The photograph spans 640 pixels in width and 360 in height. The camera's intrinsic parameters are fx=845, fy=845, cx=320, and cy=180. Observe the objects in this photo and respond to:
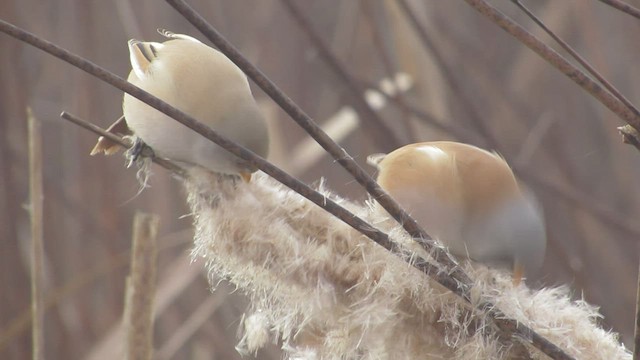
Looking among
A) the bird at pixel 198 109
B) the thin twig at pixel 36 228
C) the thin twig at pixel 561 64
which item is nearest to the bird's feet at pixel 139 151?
the bird at pixel 198 109

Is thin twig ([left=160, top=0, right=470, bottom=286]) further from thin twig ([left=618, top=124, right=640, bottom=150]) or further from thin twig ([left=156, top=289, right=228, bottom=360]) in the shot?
thin twig ([left=156, top=289, right=228, bottom=360])

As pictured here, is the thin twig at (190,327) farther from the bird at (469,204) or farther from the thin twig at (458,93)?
the bird at (469,204)

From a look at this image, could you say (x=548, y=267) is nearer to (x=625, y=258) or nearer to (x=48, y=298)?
(x=625, y=258)

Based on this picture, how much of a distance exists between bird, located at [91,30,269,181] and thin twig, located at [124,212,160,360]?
0.07 m

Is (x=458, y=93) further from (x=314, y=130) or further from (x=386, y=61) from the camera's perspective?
(x=314, y=130)

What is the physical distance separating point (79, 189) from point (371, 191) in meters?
1.14

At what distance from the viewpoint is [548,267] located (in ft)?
5.29

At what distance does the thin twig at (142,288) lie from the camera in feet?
2.50

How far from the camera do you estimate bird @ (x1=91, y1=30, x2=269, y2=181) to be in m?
0.70

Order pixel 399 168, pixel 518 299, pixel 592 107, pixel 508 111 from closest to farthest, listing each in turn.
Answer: pixel 518 299 < pixel 399 168 < pixel 508 111 < pixel 592 107

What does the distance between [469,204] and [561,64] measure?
0.28 metres

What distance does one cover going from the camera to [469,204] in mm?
743

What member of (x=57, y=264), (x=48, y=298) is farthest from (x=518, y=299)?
(x=57, y=264)

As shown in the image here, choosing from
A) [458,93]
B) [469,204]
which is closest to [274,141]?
[458,93]
